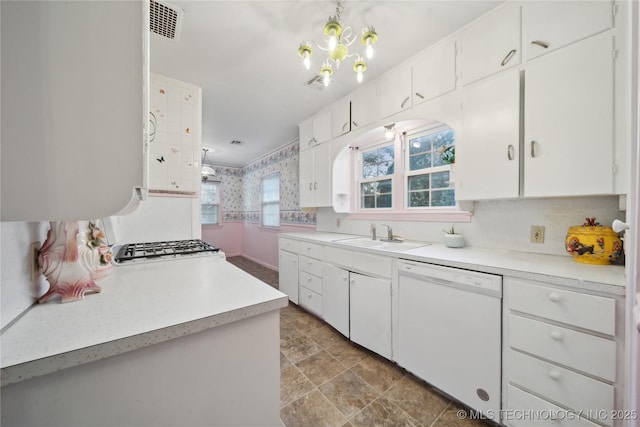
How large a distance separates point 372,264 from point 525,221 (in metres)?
1.09

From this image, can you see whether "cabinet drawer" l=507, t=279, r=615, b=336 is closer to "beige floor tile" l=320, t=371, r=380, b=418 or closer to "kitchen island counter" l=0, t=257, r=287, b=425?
"beige floor tile" l=320, t=371, r=380, b=418

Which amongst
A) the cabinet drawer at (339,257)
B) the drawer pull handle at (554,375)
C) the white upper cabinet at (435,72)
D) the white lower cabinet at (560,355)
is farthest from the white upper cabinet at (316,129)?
the drawer pull handle at (554,375)

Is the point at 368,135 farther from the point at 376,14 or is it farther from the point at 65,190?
the point at 65,190

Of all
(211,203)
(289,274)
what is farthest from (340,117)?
(211,203)

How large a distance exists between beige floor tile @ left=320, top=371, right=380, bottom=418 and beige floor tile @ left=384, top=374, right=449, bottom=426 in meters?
0.13

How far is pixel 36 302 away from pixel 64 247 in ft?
0.56

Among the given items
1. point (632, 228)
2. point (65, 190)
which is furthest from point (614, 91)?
point (65, 190)

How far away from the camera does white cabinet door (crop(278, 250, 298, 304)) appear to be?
9.04 feet

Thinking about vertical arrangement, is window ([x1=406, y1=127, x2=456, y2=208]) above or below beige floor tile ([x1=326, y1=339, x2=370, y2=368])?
above

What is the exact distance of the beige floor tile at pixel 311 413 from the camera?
1.25m

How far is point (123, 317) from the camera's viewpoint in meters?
0.61

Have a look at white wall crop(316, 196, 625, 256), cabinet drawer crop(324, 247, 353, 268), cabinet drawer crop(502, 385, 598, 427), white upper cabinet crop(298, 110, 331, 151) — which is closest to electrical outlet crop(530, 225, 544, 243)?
white wall crop(316, 196, 625, 256)

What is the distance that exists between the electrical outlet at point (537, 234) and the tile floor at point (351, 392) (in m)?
1.15

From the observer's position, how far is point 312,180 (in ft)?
9.78
